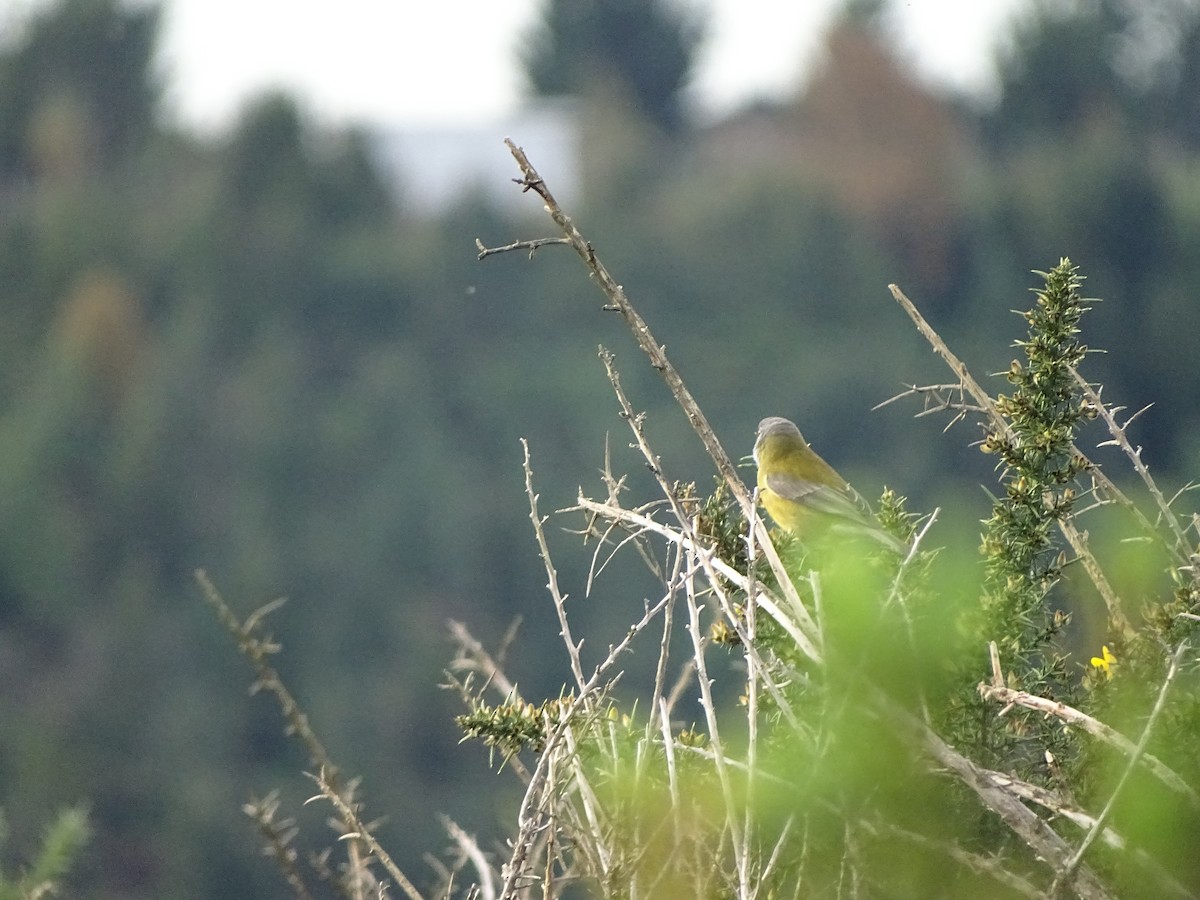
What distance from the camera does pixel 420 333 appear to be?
5091 centimetres

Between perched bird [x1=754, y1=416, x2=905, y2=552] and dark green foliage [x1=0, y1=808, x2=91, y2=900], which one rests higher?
dark green foliage [x1=0, y1=808, x2=91, y2=900]

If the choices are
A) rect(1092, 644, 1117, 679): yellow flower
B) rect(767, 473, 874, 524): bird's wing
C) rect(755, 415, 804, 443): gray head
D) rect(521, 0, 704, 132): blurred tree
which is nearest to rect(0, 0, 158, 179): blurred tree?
rect(521, 0, 704, 132): blurred tree

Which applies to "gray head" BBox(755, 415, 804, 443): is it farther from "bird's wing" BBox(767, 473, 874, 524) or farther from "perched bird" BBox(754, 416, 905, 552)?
"bird's wing" BBox(767, 473, 874, 524)

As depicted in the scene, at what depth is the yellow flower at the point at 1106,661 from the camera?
2.70 metres

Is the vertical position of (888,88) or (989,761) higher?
(888,88)

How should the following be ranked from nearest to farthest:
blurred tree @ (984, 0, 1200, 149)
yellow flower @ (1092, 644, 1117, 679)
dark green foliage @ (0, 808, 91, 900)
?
yellow flower @ (1092, 644, 1117, 679) → dark green foliage @ (0, 808, 91, 900) → blurred tree @ (984, 0, 1200, 149)

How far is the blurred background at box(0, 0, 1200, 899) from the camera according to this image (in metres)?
38.9

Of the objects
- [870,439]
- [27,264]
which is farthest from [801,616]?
[27,264]

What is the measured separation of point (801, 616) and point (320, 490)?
44.1 metres

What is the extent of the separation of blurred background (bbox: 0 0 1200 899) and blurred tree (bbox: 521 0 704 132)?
14 centimetres

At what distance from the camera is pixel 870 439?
45.9 metres

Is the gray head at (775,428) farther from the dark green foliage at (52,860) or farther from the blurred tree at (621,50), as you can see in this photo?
the blurred tree at (621,50)

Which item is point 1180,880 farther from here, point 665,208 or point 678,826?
point 665,208

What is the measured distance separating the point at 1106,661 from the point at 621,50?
6420 cm
